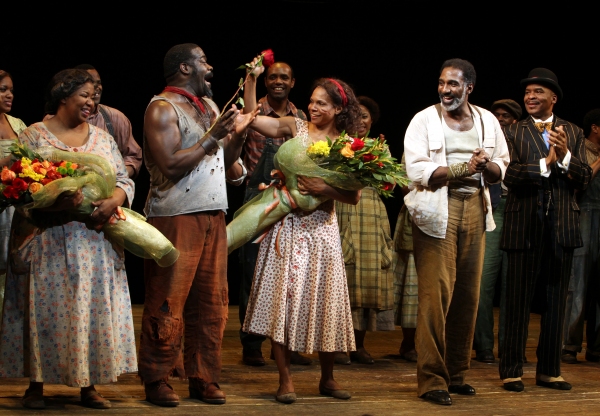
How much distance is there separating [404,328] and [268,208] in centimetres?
200

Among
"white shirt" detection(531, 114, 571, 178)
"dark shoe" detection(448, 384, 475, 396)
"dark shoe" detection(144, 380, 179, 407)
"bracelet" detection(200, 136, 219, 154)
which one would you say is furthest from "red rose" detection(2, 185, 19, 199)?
"white shirt" detection(531, 114, 571, 178)

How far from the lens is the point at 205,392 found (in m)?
4.81

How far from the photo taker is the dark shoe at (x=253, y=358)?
20.0 feet

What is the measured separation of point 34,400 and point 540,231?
310 cm

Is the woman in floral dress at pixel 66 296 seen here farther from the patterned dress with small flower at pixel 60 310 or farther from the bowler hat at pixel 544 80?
the bowler hat at pixel 544 80

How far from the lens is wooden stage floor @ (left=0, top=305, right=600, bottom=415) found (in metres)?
4.68

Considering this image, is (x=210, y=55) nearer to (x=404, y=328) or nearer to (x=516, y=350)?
(x=404, y=328)

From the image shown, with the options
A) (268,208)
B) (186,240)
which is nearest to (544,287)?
(268,208)

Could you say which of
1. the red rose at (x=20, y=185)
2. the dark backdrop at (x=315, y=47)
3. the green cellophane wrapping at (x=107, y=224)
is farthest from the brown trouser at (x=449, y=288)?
the dark backdrop at (x=315, y=47)

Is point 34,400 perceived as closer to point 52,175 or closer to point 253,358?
point 52,175

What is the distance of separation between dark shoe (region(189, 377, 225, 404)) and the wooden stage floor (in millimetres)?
55

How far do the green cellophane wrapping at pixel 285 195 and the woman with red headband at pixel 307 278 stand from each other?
0.04m

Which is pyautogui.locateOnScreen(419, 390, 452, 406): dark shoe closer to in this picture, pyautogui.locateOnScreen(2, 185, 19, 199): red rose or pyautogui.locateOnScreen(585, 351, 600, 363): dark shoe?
pyautogui.locateOnScreen(585, 351, 600, 363): dark shoe

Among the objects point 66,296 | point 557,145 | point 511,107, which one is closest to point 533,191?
point 557,145
